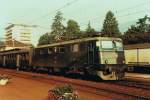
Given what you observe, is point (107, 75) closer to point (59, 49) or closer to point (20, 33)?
point (59, 49)

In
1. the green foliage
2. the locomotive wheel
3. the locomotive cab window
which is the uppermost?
the green foliage

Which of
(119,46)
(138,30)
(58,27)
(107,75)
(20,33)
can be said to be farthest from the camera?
(20,33)

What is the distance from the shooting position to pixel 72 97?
10680 millimetres

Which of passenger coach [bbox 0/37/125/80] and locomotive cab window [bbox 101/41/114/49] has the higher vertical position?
locomotive cab window [bbox 101/41/114/49]

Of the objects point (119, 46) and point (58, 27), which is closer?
point (119, 46)

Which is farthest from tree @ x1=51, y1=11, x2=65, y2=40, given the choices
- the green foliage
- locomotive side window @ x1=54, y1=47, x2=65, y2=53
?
locomotive side window @ x1=54, y1=47, x2=65, y2=53

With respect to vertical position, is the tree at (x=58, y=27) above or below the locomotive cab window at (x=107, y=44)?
above

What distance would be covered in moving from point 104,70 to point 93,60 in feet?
3.77

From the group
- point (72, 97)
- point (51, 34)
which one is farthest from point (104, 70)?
point (51, 34)

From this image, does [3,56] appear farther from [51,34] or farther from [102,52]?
[51,34]

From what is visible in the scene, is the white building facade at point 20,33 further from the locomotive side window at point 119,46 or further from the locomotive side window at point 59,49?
the locomotive side window at point 119,46

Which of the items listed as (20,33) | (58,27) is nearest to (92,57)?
(58,27)

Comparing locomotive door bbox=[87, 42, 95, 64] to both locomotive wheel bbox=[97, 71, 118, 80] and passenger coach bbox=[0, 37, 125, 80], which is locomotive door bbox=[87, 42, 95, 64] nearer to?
passenger coach bbox=[0, 37, 125, 80]

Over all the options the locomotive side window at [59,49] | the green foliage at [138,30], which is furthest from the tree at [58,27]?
the locomotive side window at [59,49]
